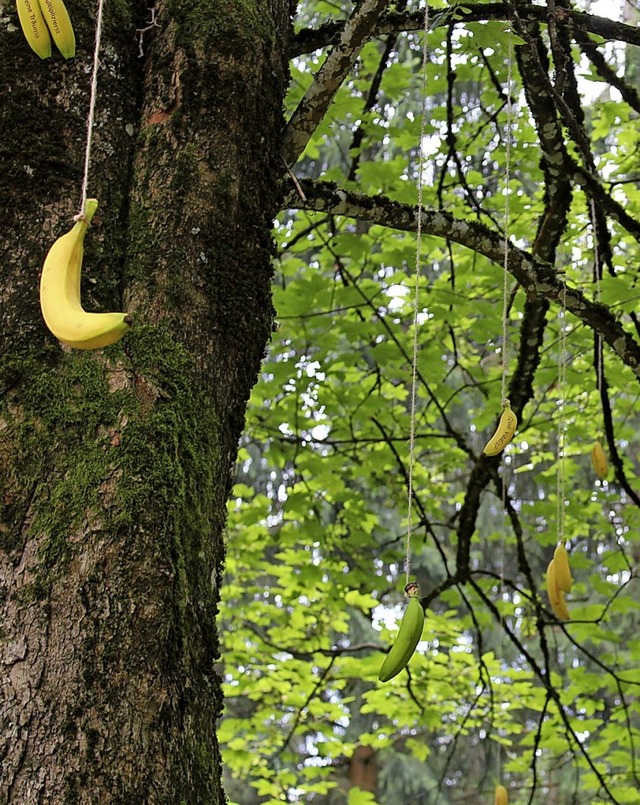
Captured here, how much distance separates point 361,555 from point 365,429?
75cm

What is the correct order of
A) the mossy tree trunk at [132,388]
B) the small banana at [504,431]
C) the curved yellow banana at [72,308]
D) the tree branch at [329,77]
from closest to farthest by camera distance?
the curved yellow banana at [72,308]
the mossy tree trunk at [132,388]
the small banana at [504,431]
the tree branch at [329,77]

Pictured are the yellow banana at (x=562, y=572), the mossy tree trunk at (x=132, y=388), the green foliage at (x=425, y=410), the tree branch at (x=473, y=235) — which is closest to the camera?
the mossy tree trunk at (x=132, y=388)

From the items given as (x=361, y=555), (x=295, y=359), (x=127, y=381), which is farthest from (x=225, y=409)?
(x=361, y=555)

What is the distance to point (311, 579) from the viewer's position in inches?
170

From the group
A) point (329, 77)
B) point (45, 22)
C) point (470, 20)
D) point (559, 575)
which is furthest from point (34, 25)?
point (559, 575)

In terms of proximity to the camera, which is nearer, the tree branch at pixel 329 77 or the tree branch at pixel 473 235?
the tree branch at pixel 329 77

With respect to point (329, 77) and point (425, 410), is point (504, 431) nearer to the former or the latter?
point (329, 77)

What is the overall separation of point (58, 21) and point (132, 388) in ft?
1.74

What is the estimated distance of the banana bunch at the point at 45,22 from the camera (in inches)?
45.7

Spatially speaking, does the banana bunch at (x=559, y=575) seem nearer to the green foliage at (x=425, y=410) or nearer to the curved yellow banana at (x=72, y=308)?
the green foliage at (x=425, y=410)

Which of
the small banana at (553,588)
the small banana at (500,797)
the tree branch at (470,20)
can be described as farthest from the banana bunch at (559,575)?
the tree branch at (470,20)

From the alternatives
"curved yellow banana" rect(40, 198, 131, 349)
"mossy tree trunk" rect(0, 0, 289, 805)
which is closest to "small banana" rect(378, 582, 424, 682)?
"mossy tree trunk" rect(0, 0, 289, 805)

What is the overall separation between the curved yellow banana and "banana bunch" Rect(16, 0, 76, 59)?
0.28 m

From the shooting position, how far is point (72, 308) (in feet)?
3.11
